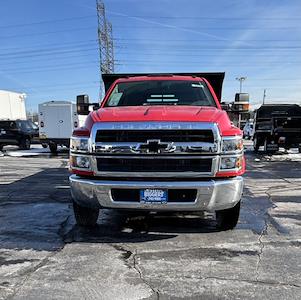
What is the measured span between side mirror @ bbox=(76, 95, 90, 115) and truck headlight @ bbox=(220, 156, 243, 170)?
3387 mm

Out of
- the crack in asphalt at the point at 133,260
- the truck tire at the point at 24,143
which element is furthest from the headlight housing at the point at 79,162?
the truck tire at the point at 24,143

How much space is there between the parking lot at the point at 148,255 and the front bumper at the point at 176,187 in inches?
19.3

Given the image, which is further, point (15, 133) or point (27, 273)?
point (15, 133)

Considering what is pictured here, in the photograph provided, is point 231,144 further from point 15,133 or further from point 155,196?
point 15,133

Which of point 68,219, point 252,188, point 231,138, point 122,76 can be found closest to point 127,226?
point 68,219

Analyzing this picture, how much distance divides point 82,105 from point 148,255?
3.67 m

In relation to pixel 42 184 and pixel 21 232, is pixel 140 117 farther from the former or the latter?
pixel 42 184

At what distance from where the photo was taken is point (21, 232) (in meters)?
5.71

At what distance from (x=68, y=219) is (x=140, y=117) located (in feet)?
7.31

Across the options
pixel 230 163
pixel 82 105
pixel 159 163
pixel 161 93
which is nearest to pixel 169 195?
pixel 159 163

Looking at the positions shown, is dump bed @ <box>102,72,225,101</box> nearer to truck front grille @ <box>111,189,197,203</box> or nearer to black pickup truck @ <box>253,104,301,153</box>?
truck front grille @ <box>111,189,197,203</box>

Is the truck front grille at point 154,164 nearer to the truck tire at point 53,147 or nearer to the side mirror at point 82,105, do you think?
the side mirror at point 82,105

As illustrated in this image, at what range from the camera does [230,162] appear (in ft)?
16.4

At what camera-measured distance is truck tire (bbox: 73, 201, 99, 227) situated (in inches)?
225
